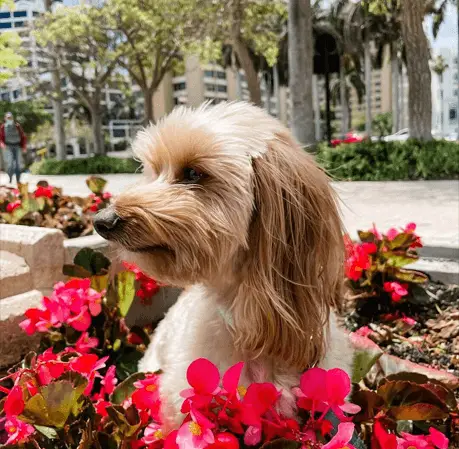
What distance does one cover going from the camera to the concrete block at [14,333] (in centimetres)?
306

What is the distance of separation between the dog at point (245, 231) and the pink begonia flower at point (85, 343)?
3.26 feet

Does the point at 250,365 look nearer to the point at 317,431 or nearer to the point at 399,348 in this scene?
the point at 317,431

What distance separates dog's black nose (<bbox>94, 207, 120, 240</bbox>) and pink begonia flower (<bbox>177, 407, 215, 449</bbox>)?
0.60 metres

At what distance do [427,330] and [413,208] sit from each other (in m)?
4.89

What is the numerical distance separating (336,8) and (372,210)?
105ft

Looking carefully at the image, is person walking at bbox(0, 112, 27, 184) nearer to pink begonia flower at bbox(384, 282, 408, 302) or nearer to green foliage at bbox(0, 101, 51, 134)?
pink begonia flower at bbox(384, 282, 408, 302)

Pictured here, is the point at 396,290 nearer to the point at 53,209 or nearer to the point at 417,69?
the point at 53,209

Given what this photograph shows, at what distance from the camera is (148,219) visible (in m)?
1.70

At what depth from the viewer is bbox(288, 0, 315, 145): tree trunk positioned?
37.1ft

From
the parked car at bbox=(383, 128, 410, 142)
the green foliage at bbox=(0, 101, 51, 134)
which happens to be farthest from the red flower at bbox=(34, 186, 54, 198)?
the green foliage at bbox=(0, 101, 51, 134)

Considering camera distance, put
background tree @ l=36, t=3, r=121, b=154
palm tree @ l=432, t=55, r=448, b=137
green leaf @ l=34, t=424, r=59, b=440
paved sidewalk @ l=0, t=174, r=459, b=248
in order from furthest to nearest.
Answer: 1. palm tree @ l=432, t=55, r=448, b=137
2. background tree @ l=36, t=3, r=121, b=154
3. paved sidewalk @ l=0, t=174, r=459, b=248
4. green leaf @ l=34, t=424, r=59, b=440

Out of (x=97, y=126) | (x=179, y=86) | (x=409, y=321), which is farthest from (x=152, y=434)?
(x=179, y=86)

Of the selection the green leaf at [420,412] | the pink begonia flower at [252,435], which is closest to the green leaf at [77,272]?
the pink begonia flower at [252,435]

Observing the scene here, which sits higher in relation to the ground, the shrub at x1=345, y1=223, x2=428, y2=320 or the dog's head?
the dog's head
